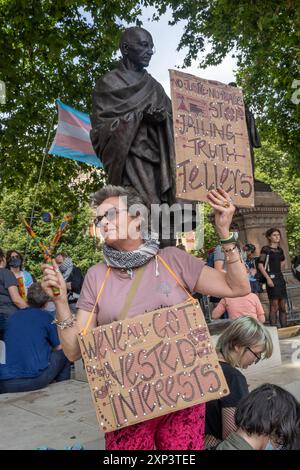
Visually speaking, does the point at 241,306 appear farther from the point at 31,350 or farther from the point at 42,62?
the point at 42,62

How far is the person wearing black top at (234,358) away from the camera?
109 inches

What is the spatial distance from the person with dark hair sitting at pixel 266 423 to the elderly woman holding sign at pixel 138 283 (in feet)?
0.90

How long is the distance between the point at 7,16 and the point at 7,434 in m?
10.1

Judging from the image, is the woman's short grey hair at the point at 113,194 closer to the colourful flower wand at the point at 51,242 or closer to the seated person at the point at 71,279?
the colourful flower wand at the point at 51,242

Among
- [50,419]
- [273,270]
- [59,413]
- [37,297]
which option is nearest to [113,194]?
[50,419]

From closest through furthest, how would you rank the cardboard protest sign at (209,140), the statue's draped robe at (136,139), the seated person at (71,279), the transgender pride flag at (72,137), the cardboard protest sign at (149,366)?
the cardboard protest sign at (149,366) → the cardboard protest sign at (209,140) → the statue's draped robe at (136,139) → the seated person at (71,279) → the transgender pride flag at (72,137)

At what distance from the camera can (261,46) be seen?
12.9 m

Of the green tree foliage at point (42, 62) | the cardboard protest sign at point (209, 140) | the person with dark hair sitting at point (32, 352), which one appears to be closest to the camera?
the cardboard protest sign at point (209, 140)

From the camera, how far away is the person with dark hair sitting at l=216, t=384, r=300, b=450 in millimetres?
2014

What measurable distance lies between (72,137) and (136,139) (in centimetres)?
631

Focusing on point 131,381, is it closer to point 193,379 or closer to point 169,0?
point 193,379

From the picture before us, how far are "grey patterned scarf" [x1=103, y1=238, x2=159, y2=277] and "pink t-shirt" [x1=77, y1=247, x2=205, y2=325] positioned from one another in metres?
0.04

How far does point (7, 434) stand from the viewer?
3623 mm

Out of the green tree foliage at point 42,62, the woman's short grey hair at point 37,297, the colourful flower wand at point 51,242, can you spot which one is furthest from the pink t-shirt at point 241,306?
the green tree foliage at point 42,62
